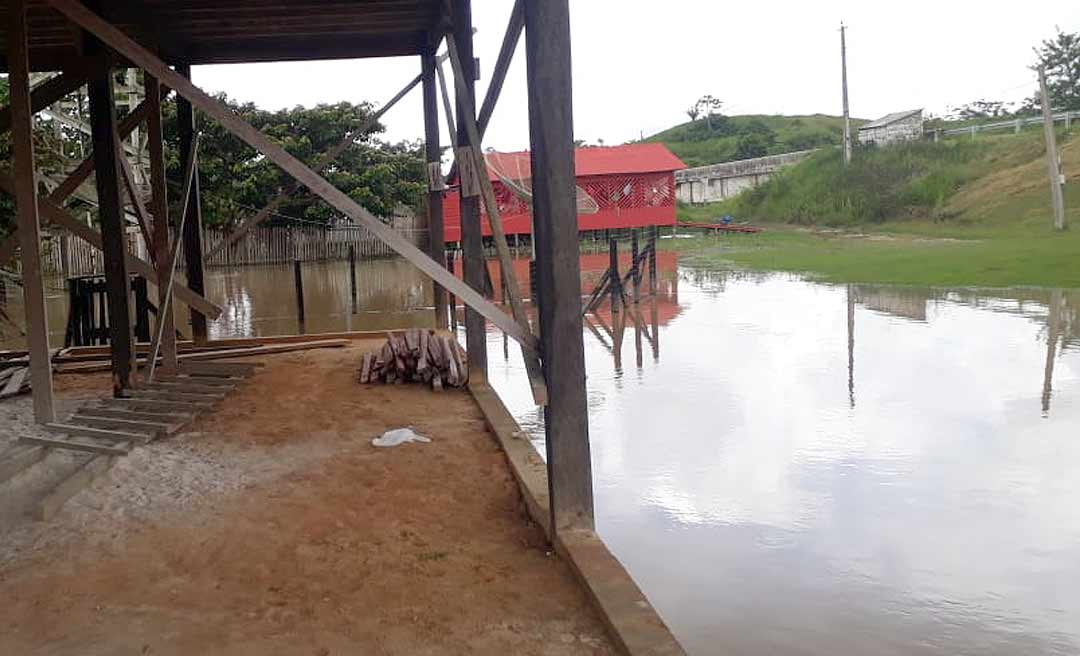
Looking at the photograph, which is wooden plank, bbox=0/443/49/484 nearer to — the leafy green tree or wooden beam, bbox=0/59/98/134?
wooden beam, bbox=0/59/98/134

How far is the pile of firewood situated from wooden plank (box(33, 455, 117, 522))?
10.2ft

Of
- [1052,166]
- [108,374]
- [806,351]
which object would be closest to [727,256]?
[1052,166]

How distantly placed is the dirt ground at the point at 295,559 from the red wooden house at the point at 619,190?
95.7 feet

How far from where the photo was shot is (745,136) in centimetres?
6569

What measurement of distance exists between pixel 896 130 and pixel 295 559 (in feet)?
160

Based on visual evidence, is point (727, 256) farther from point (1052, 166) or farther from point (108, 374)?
point (108, 374)

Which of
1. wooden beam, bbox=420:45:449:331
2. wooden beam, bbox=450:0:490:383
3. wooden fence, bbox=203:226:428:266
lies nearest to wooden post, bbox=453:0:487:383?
wooden beam, bbox=450:0:490:383

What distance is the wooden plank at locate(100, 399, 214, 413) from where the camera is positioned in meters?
7.23

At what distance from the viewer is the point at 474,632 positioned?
3551 mm

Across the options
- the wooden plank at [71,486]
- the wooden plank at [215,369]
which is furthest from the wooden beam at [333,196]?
the wooden plank at [215,369]

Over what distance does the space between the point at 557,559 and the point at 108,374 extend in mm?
6832

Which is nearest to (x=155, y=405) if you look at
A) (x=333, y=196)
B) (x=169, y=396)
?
(x=169, y=396)

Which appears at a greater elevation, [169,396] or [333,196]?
[333,196]

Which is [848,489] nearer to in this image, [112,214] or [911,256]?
[112,214]
